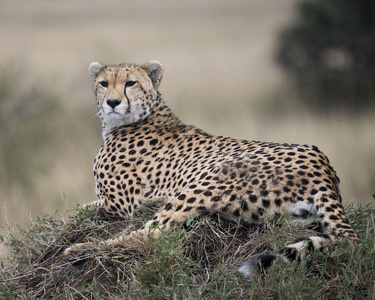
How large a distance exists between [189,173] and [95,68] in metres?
1.10

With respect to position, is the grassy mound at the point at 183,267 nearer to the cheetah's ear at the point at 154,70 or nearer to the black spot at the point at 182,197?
the black spot at the point at 182,197

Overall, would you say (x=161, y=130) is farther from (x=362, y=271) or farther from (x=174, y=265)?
(x=362, y=271)

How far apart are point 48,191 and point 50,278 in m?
3.18

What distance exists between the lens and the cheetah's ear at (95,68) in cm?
421

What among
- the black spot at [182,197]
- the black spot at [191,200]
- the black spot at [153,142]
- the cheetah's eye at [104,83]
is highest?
the cheetah's eye at [104,83]

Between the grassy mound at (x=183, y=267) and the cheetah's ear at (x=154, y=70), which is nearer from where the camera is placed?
the grassy mound at (x=183, y=267)

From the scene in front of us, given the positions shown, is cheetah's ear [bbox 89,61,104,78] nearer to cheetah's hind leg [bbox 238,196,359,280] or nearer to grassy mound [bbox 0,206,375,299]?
grassy mound [bbox 0,206,375,299]

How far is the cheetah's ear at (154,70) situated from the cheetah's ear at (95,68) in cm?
28

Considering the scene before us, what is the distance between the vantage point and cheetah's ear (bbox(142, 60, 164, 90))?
4262 mm

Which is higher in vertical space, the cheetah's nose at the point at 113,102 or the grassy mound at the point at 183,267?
the cheetah's nose at the point at 113,102

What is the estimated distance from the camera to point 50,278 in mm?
3211

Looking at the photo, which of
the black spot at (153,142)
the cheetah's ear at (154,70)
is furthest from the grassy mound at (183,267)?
the cheetah's ear at (154,70)

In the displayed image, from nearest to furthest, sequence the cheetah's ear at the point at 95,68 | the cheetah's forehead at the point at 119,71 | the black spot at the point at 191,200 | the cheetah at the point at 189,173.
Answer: the cheetah at the point at 189,173 < the black spot at the point at 191,200 < the cheetah's forehead at the point at 119,71 < the cheetah's ear at the point at 95,68

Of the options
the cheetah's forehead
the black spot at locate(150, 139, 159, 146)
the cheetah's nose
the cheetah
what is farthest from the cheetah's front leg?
the cheetah's forehead
